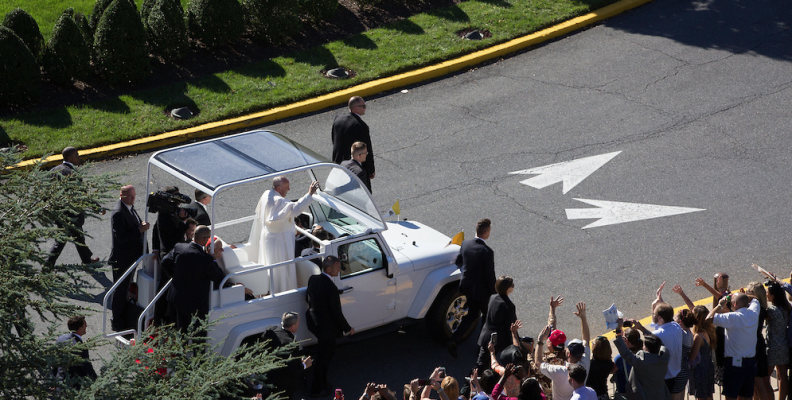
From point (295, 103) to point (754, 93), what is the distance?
28.6ft

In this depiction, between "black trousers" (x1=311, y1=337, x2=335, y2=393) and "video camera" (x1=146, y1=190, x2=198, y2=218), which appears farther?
"video camera" (x1=146, y1=190, x2=198, y2=218)

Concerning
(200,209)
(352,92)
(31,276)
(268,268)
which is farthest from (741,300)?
(352,92)

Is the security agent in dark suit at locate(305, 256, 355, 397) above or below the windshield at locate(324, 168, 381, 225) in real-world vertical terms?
below

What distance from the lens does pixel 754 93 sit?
1486 centimetres

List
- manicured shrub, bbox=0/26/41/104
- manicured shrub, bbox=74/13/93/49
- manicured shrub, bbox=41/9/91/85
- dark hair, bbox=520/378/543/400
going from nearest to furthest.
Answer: dark hair, bbox=520/378/543/400, manicured shrub, bbox=0/26/41/104, manicured shrub, bbox=41/9/91/85, manicured shrub, bbox=74/13/93/49

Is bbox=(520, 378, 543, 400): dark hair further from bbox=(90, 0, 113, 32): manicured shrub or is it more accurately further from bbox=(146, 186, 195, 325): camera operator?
bbox=(90, 0, 113, 32): manicured shrub

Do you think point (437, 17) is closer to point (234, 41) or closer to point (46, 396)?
point (234, 41)

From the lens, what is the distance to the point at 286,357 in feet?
24.6

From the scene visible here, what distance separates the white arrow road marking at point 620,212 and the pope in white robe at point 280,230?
16.4ft

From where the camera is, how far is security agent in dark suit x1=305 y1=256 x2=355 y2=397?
799 centimetres

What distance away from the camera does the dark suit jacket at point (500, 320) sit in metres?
7.91

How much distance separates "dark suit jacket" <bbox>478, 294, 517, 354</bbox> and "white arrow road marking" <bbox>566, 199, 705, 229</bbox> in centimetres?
398

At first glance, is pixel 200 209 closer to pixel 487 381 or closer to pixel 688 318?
pixel 487 381

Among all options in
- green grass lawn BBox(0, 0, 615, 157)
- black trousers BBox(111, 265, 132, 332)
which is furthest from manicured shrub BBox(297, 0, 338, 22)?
black trousers BBox(111, 265, 132, 332)
